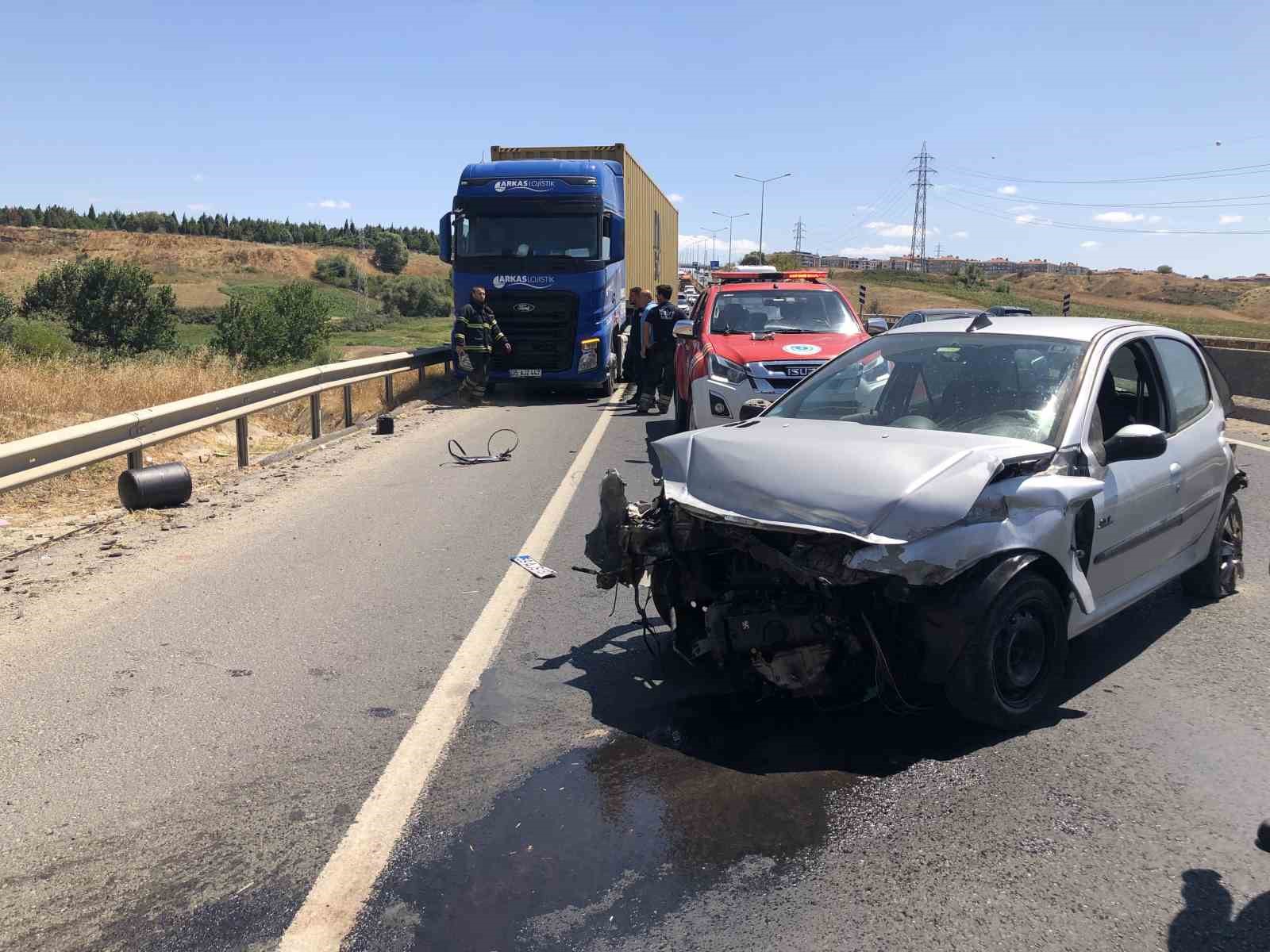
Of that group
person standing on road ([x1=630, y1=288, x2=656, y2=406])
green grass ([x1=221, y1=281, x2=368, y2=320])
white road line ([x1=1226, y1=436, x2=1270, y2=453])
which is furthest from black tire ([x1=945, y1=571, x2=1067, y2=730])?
green grass ([x1=221, y1=281, x2=368, y2=320])

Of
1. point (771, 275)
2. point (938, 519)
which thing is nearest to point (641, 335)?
point (771, 275)

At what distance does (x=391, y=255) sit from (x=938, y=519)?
155018 millimetres

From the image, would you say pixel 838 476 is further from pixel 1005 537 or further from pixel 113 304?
pixel 113 304

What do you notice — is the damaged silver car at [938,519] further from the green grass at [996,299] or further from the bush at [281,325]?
the green grass at [996,299]

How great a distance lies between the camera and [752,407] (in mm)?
10609

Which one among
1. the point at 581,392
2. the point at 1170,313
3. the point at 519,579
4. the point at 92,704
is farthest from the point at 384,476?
the point at 1170,313

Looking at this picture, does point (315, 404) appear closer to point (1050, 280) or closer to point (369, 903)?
point (369, 903)

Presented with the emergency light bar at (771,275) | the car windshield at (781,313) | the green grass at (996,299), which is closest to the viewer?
the car windshield at (781,313)

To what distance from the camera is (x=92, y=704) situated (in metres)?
4.80

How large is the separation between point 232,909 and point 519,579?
3.85 m

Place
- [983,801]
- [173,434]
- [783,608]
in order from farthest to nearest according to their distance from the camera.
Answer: [173,434] < [783,608] < [983,801]

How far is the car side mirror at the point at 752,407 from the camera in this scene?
10414 millimetres

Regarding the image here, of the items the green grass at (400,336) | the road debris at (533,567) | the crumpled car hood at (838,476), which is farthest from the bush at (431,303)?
the crumpled car hood at (838,476)

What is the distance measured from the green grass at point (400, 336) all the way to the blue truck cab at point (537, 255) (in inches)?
1342
